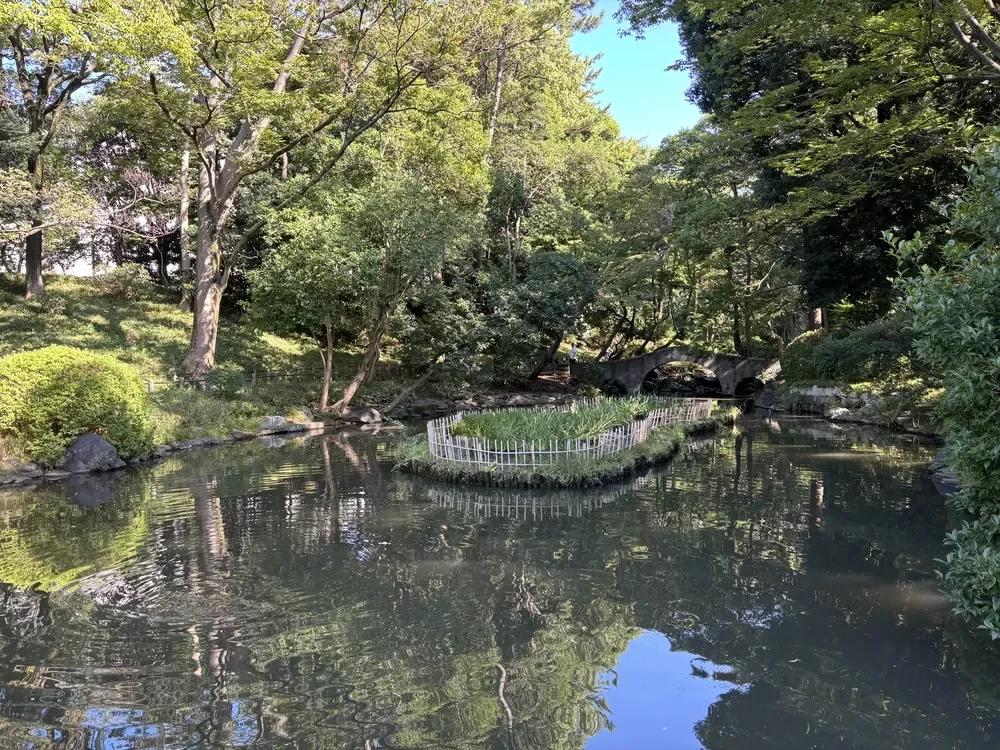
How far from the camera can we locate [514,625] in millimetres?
5484

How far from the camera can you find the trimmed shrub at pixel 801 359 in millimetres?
24870

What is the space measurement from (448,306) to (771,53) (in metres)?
13.3

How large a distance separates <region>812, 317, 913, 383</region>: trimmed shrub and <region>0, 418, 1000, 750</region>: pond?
9189 mm

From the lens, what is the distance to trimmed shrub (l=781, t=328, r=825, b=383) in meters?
24.9

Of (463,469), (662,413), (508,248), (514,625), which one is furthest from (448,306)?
(514,625)

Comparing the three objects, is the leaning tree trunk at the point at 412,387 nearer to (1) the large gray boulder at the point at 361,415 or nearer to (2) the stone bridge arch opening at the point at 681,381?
(1) the large gray boulder at the point at 361,415

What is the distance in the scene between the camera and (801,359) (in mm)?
26016

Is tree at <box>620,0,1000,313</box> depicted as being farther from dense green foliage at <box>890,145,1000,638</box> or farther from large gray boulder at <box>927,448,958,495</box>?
dense green foliage at <box>890,145,1000,638</box>

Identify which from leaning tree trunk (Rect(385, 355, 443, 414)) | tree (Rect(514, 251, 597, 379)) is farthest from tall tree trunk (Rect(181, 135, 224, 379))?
tree (Rect(514, 251, 597, 379))

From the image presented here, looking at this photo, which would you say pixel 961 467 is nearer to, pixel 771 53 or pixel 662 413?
pixel 662 413

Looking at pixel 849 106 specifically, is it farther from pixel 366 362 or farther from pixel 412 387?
pixel 412 387

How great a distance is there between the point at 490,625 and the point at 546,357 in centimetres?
2483

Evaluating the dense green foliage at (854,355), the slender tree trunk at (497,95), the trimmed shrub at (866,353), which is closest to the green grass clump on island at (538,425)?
the dense green foliage at (854,355)

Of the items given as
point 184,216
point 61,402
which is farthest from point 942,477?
point 184,216
